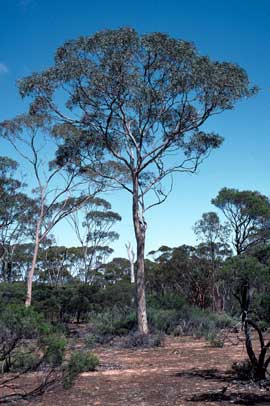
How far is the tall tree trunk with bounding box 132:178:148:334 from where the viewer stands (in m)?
14.4

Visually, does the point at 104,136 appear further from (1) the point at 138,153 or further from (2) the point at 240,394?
(2) the point at 240,394

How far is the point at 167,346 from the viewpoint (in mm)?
12945

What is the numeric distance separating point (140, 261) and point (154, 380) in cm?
760

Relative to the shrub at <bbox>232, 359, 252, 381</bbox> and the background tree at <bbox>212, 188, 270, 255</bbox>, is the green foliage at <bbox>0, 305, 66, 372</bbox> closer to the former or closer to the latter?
the shrub at <bbox>232, 359, 252, 381</bbox>

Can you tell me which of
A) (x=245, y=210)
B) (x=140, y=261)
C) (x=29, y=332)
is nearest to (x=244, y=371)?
A: (x=29, y=332)

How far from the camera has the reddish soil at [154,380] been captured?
20.2ft

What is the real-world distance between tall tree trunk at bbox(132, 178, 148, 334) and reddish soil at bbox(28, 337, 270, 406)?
8.90 feet

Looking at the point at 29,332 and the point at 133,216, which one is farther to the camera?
the point at 133,216

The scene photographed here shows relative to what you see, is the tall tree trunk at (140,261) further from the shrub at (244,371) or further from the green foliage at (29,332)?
the green foliage at (29,332)

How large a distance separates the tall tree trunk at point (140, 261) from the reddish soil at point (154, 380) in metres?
2.71

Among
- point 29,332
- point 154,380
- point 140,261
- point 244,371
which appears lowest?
point 154,380

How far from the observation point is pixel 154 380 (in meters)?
7.53

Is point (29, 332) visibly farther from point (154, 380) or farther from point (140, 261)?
point (140, 261)

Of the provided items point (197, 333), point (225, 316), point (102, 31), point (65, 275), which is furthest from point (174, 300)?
point (65, 275)
